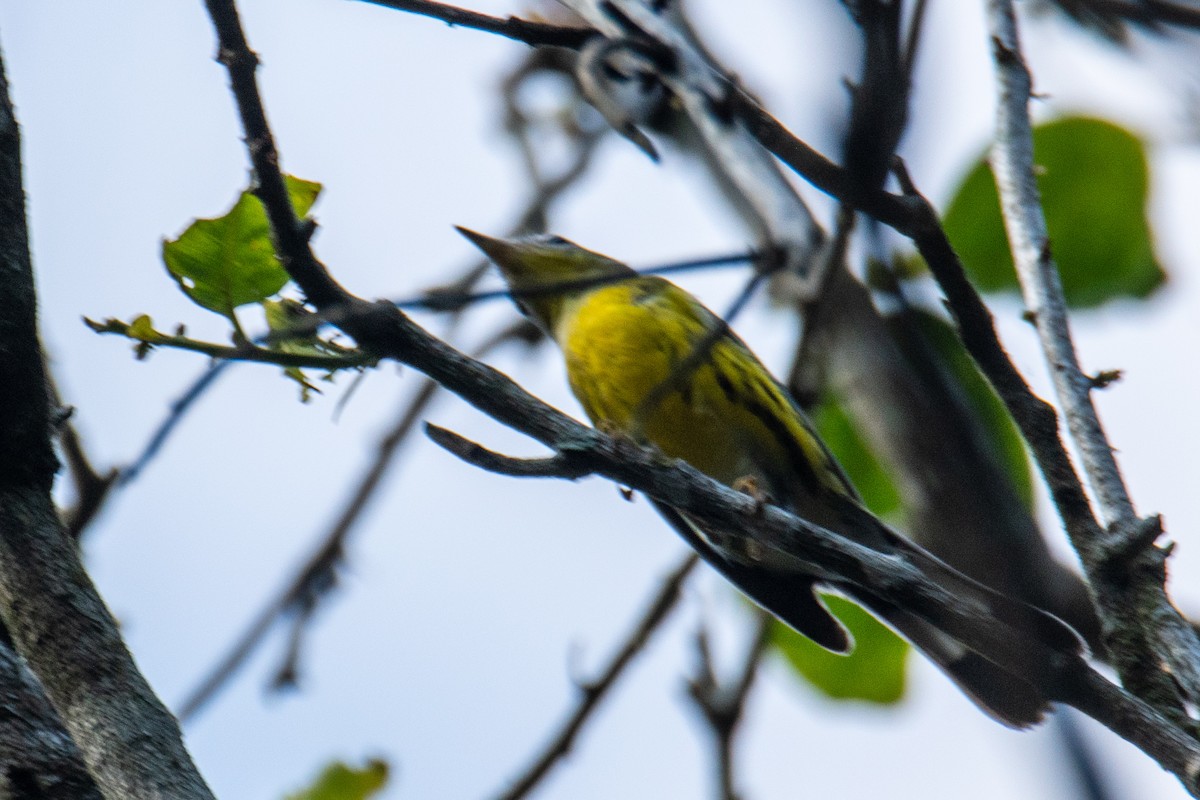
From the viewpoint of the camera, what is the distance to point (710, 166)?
349 centimetres

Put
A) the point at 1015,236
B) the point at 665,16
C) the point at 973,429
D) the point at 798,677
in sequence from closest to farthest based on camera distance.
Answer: the point at 973,429, the point at 1015,236, the point at 665,16, the point at 798,677

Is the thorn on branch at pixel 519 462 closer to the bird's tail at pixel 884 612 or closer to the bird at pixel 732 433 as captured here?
the bird's tail at pixel 884 612

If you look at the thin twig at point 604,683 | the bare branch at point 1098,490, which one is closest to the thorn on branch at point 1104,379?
the bare branch at point 1098,490

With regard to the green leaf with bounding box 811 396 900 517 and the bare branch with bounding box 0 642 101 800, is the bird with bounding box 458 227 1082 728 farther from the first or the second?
the bare branch with bounding box 0 642 101 800

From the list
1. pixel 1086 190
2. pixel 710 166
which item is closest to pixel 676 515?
pixel 710 166

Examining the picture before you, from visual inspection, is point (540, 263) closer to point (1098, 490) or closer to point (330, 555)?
point (330, 555)

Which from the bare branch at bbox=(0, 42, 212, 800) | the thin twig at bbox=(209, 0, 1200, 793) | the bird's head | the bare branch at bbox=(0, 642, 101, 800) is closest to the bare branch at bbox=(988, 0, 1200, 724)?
the thin twig at bbox=(209, 0, 1200, 793)

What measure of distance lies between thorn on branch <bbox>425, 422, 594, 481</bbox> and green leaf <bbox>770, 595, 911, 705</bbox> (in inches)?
76.2

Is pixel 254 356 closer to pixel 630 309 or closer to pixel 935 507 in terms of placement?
pixel 935 507

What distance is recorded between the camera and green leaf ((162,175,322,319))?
6.85 ft

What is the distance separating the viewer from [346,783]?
128 inches

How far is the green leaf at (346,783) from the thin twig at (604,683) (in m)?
0.45

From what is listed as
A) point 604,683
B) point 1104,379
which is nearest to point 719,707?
point 604,683

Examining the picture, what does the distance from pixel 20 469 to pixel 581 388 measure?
2.20 m
